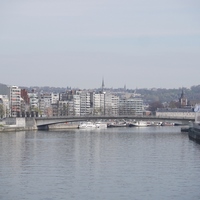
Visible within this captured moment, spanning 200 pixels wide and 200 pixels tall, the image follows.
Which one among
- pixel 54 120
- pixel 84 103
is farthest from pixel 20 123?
pixel 84 103

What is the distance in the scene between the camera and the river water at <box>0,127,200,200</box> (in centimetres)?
3112

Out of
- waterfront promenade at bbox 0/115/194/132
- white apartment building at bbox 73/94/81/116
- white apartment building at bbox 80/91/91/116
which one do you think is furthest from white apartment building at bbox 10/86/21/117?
white apartment building at bbox 80/91/91/116

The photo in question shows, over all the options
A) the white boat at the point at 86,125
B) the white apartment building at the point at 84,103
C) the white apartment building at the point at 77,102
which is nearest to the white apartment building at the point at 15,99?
the white boat at the point at 86,125

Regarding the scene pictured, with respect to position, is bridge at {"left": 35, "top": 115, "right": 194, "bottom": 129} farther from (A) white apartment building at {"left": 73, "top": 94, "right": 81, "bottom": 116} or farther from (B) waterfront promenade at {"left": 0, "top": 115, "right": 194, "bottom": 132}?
(A) white apartment building at {"left": 73, "top": 94, "right": 81, "bottom": 116}

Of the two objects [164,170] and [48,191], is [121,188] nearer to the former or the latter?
[48,191]

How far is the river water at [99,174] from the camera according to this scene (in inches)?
1225

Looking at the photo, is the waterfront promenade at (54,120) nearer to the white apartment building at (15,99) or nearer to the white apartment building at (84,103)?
the white apartment building at (15,99)

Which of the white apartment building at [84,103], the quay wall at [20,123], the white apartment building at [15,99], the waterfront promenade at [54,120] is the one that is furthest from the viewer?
the white apartment building at [84,103]

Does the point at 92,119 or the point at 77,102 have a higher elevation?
the point at 77,102

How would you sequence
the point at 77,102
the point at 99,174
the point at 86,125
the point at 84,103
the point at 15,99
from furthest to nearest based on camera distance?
the point at 84,103, the point at 77,102, the point at 15,99, the point at 86,125, the point at 99,174

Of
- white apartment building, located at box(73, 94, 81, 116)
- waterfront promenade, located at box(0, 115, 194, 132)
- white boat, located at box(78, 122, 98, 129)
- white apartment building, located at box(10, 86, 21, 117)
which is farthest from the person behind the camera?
white apartment building, located at box(73, 94, 81, 116)

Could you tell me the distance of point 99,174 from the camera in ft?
120

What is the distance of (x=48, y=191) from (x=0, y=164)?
10.1m

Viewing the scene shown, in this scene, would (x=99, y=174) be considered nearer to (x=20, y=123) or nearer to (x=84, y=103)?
(x=20, y=123)
